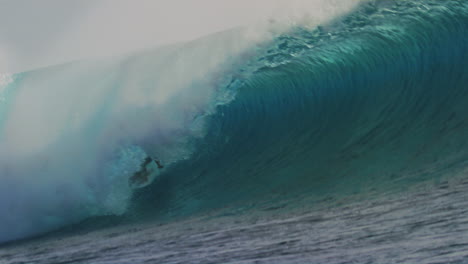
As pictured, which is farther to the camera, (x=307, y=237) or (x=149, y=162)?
(x=149, y=162)

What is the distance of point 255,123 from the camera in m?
7.45

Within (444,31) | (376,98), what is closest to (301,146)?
(376,98)

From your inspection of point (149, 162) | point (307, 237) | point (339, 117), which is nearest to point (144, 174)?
point (149, 162)

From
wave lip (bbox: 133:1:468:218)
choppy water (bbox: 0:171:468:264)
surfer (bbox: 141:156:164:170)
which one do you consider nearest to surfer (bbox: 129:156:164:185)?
surfer (bbox: 141:156:164:170)

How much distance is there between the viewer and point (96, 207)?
7172 millimetres

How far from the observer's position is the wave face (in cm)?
624

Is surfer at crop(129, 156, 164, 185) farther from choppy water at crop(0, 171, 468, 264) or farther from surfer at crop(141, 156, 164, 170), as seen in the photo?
choppy water at crop(0, 171, 468, 264)

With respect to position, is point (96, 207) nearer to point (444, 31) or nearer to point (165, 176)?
point (165, 176)

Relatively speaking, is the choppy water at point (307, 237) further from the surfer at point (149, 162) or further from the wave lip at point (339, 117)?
the surfer at point (149, 162)

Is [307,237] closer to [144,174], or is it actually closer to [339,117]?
[339,117]

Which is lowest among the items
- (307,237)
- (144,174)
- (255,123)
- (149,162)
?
(307,237)

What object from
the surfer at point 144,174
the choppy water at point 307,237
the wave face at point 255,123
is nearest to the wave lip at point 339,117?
the wave face at point 255,123

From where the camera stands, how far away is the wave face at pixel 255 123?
6238 mm

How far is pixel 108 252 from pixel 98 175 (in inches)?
90.9
